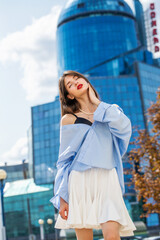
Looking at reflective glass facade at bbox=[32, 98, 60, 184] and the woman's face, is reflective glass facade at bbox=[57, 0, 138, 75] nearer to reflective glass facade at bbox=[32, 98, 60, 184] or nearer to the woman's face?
Answer: reflective glass facade at bbox=[32, 98, 60, 184]

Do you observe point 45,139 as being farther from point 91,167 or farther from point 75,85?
point 91,167

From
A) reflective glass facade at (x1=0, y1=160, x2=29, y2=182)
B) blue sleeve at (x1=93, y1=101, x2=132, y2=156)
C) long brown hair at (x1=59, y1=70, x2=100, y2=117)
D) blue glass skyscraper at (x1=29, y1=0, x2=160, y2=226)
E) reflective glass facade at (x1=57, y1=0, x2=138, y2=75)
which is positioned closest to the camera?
blue sleeve at (x1=93, y1=101, x2=132, y2=156)

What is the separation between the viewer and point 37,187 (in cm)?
6688

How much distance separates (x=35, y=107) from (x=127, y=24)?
32045 millimetres

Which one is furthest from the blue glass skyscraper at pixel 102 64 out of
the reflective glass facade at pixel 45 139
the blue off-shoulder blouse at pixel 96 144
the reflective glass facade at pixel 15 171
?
the blue off-shoulder blouse at pixel 96 144

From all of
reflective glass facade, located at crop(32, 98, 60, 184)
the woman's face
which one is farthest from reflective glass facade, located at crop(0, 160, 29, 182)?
the woman's face

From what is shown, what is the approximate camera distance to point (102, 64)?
7938cm

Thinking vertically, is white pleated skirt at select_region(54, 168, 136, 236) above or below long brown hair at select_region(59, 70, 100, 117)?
below

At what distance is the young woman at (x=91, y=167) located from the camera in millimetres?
3490

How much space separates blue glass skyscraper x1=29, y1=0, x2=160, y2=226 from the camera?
221ft

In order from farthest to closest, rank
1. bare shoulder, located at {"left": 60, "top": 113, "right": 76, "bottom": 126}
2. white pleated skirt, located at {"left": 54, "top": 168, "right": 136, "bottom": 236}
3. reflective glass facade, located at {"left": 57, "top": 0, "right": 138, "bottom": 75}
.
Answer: reflective glass facade, located at {"left": 57, "top": 0, "right": 138, "bottom": 75}, bare shoulder, located at {"left": 60, "top": 113, "right": 76, "bottom": 126}, white pleated skirt, located at {"left": 54, "top": 168, "right": 136, "bottom": 236}

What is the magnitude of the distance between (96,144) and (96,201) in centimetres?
58

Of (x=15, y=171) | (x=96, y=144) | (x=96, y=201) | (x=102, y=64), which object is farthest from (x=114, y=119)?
(x=15, y=171)

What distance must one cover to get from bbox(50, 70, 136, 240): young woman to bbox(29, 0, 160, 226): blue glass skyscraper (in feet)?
184
